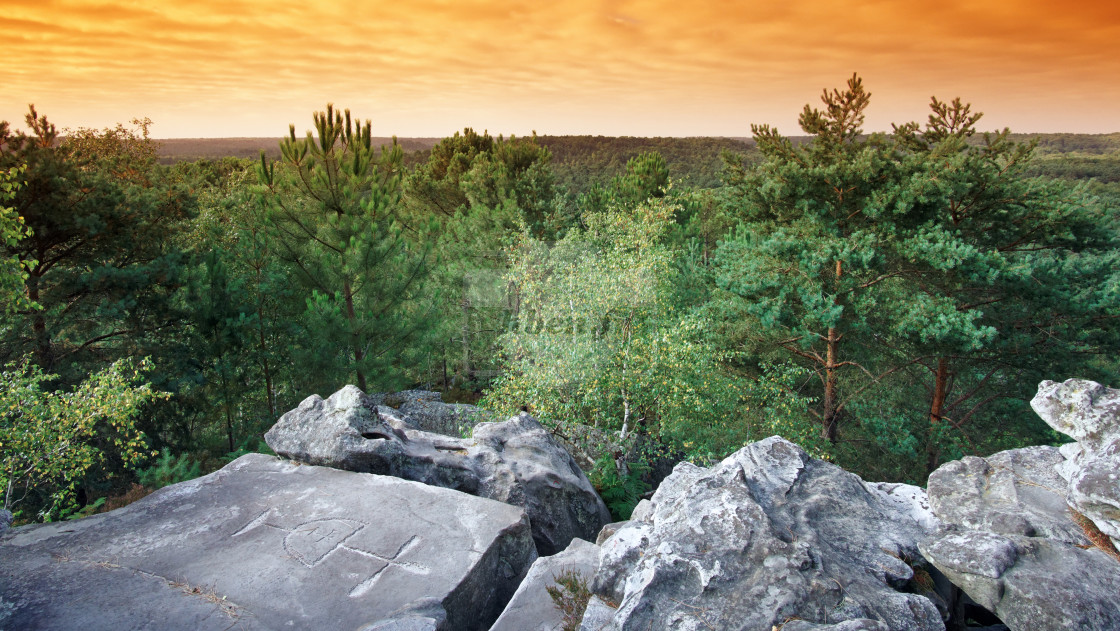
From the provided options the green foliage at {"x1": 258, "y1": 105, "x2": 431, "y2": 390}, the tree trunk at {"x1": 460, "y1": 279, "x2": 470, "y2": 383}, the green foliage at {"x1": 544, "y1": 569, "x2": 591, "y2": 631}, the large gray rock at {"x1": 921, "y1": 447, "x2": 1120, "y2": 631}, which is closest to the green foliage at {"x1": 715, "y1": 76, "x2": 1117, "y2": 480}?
the large gray rock at {"x1": 921, "y1": 447, "x2": 1120, "y2": 631}

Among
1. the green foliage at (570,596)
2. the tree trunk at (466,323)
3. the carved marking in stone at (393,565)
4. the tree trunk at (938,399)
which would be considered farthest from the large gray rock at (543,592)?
the tree trunk at (466,323)

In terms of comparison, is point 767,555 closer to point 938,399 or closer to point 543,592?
point 543,592

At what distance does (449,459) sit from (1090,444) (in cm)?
865

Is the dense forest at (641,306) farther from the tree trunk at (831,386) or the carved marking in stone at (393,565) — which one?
the carved marking in stone at (393,565)

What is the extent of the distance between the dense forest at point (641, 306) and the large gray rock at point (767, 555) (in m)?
5.27

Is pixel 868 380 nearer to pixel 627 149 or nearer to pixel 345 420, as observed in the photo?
pixel 345 420

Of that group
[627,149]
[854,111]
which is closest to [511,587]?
A: [854,111]

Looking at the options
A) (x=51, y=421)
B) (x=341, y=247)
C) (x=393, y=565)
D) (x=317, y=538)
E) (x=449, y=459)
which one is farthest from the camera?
(x=341, y=247)

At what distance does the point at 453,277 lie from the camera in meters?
23.9

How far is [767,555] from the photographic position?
224 inches

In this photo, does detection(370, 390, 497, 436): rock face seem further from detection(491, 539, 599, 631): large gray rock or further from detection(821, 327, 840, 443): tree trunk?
detection(821, 327, 840, 443): tree trunk

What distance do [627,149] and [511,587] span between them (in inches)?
3381

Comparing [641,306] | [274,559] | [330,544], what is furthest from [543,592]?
[641,306]

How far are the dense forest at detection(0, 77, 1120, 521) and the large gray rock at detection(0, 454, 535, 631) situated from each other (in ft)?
7.85
